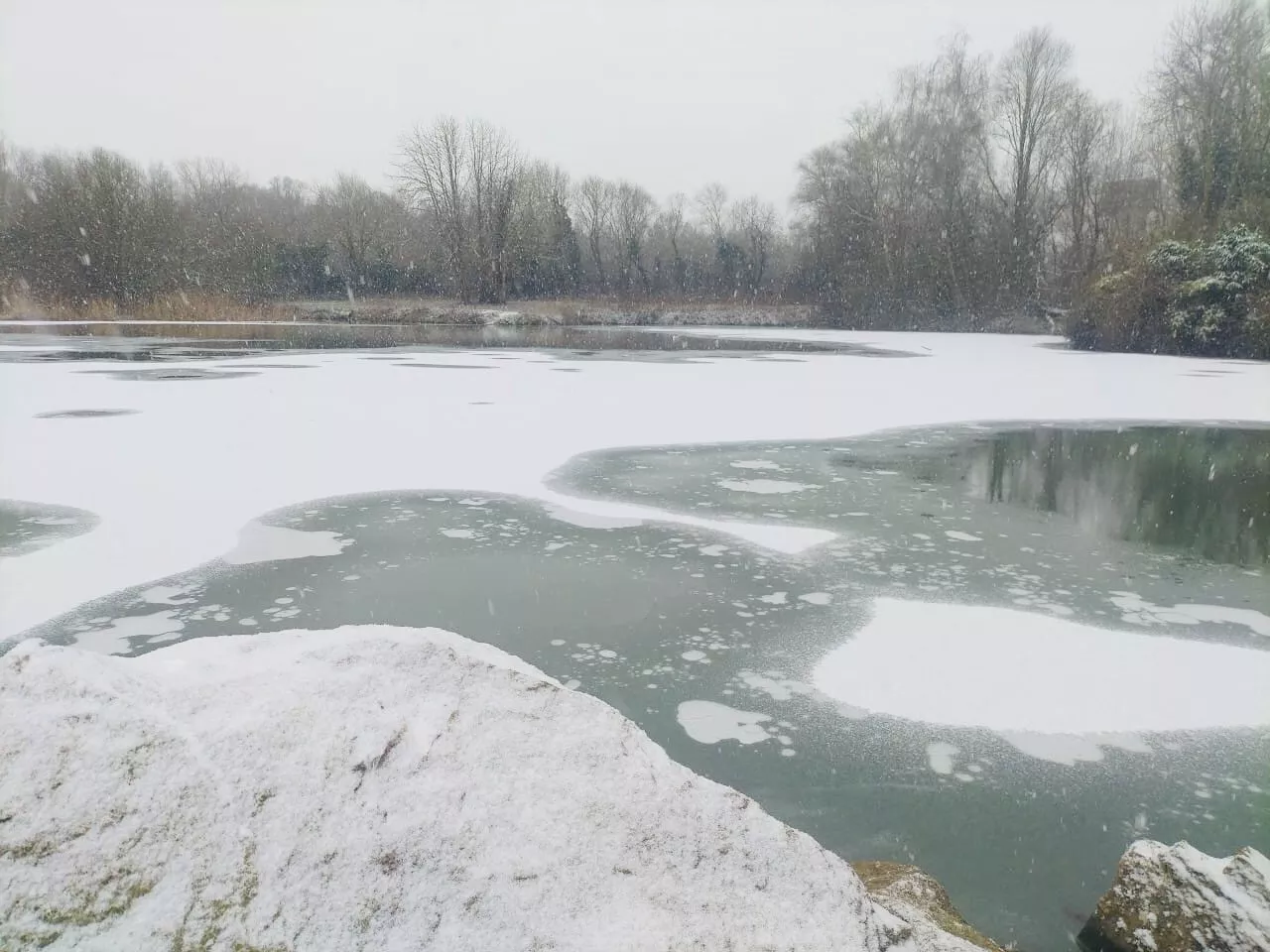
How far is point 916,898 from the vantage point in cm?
206

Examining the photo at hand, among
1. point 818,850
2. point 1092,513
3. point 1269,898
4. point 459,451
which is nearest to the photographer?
point 818,850

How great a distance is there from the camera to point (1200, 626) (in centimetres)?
421

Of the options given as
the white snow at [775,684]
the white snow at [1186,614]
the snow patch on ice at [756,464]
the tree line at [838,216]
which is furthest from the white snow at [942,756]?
the tree line at [838,216]

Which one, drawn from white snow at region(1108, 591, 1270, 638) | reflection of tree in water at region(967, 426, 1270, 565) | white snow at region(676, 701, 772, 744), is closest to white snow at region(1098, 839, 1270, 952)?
white snow at region(676, 701, 772, 744)

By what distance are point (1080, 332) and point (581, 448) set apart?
67.5 feet

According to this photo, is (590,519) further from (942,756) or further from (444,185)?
(444,185)

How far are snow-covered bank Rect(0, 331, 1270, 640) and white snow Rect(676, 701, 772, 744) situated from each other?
2343mm

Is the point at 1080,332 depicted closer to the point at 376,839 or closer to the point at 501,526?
the point at 501,526

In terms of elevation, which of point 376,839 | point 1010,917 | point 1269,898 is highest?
point 376,839

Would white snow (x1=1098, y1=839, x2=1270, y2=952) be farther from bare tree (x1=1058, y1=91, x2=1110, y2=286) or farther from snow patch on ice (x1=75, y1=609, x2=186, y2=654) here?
bare tree (x1=1058, y1=91, x2=1110, y2=286)

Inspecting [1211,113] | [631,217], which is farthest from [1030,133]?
Result: [631,217]

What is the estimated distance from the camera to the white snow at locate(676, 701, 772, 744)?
3.14 meters

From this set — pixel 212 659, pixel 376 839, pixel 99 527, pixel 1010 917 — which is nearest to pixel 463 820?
pixel 376 839

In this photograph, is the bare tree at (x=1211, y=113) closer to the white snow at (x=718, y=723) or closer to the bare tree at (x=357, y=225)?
the white snow at (x=718, y=723)
